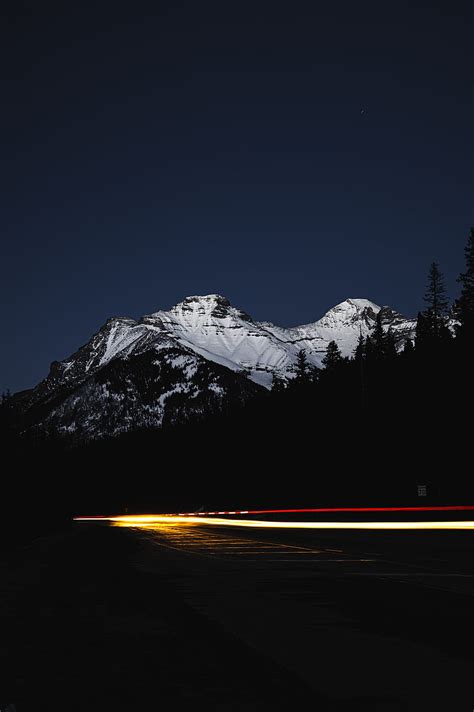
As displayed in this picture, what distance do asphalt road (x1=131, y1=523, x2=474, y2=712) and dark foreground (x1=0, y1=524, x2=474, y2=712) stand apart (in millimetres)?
16

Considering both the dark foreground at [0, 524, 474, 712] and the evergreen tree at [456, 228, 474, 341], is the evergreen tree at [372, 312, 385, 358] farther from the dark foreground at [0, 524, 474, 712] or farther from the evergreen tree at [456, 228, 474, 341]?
the dark foreground at [0, 524, 474, 712]

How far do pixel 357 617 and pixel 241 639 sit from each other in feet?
6.47

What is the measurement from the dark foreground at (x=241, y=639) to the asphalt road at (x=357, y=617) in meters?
0.02

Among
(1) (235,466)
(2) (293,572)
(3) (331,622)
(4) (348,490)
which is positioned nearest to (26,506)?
(4) (348,490)

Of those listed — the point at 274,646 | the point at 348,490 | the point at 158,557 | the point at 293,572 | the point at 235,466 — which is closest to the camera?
the point at 274,646

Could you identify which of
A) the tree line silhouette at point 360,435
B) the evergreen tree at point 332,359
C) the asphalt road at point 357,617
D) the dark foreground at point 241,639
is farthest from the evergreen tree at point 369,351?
the dark foreground at point 241,639

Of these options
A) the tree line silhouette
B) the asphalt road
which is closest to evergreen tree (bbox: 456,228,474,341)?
the tree line silhouette

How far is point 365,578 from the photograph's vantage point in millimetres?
14977

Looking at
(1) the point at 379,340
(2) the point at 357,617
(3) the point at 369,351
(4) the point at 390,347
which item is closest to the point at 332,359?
(1) the point at 379,340

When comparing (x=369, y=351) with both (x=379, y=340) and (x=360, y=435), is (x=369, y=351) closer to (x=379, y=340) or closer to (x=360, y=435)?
(x=379, y=340)

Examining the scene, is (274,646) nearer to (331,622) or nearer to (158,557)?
(331,622)

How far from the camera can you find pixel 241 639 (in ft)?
28.0

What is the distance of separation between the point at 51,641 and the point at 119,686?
2.34 meters

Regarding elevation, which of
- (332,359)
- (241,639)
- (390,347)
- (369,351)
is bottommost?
(241,639)
